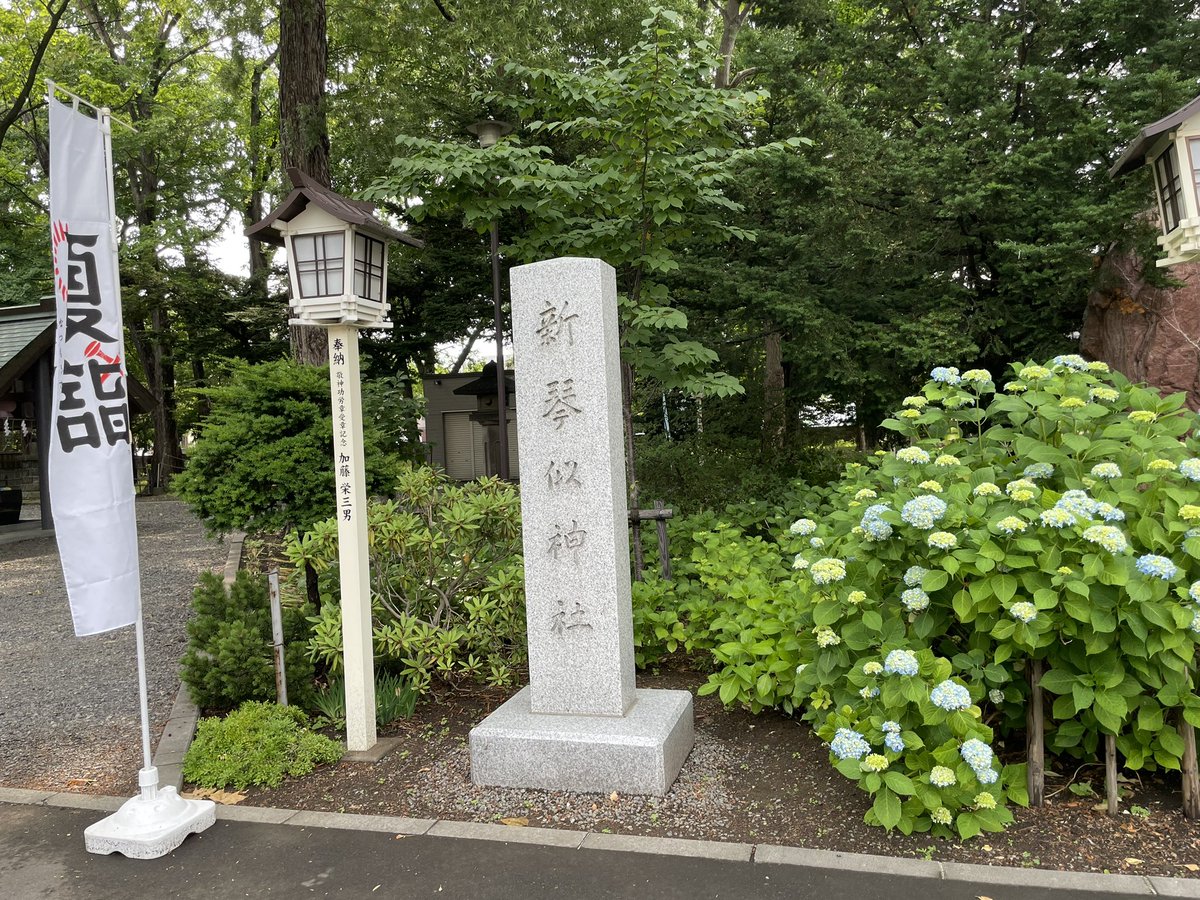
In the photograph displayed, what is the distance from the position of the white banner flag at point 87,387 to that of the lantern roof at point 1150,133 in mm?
5362

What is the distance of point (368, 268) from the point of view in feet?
14.8

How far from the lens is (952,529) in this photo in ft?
11.2

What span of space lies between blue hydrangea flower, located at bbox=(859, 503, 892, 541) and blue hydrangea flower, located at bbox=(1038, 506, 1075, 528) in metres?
0.60

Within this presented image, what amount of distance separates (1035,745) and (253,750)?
153 inches

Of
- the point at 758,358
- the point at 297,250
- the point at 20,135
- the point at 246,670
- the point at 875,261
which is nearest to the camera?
the point at 297,250

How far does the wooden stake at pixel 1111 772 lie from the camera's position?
3.36 metres

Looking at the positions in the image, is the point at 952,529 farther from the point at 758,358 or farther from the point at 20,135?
the point at 20,135

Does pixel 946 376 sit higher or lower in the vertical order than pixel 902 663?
higher

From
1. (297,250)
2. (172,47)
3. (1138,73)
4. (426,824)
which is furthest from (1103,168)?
(172,47)

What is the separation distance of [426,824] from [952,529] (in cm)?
275

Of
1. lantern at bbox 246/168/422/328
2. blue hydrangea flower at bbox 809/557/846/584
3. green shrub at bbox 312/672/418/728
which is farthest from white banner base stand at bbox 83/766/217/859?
blue hydrangea flower at bbox 809/557/846/584

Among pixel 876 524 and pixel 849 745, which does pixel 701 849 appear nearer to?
pixel 849 745

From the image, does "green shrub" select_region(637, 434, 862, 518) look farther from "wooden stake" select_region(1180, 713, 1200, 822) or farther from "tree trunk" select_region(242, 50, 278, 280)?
"tree trunk" select_region(242, 50, 278, 280)

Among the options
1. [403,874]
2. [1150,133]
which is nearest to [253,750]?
[403,874]
